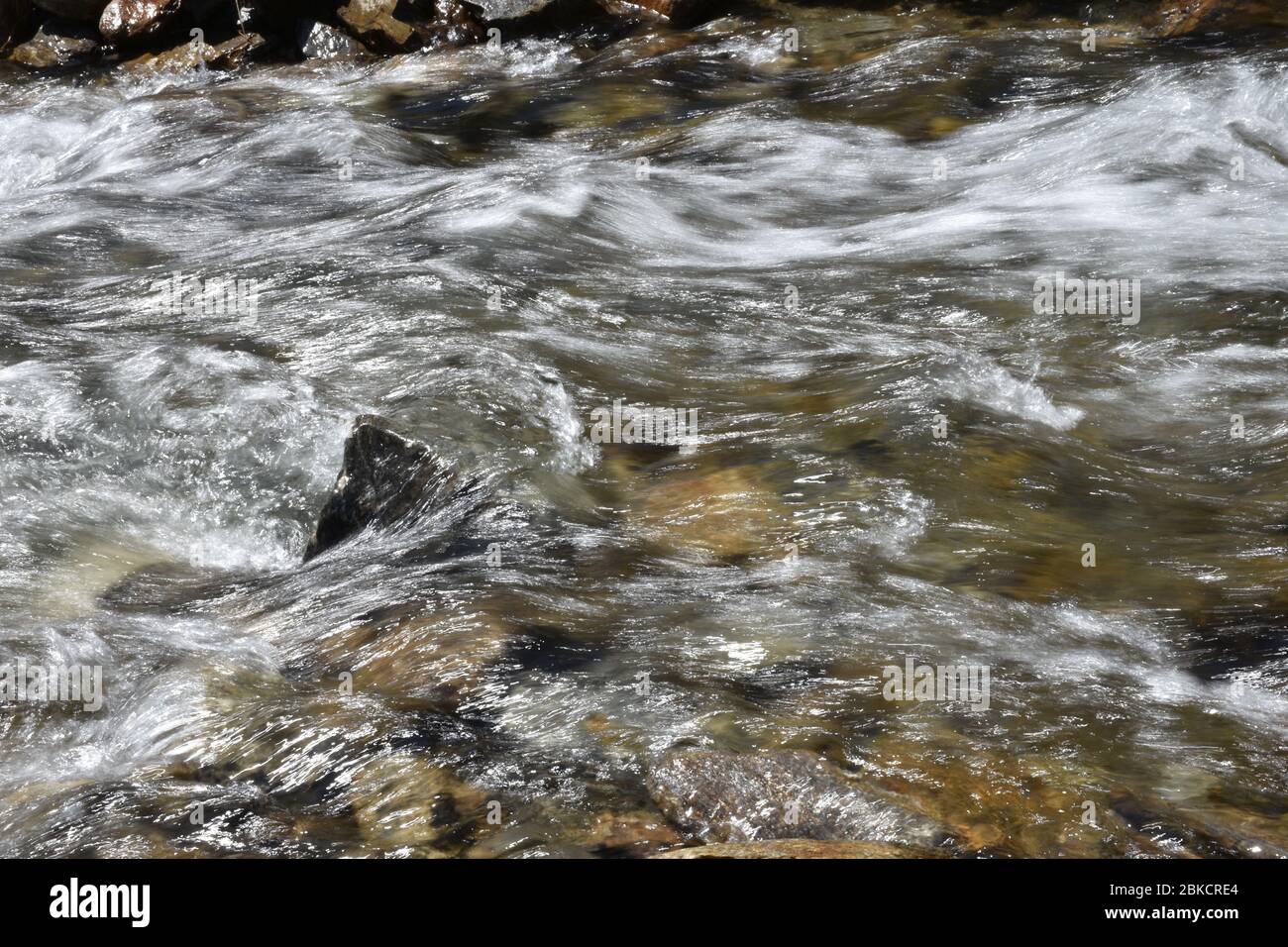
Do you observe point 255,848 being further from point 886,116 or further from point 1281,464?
point 886,116

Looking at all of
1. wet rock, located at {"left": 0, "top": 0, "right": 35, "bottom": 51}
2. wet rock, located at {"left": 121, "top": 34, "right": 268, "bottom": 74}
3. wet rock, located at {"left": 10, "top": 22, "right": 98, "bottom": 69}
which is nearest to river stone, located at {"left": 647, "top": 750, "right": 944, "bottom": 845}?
wet rock, located at {"left": 121, "top": 34, "right": 268, "bottom": 74}

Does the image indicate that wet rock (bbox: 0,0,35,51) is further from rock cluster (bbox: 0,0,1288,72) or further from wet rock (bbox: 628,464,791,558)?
wet rock (bbox: 628,464,791,558)

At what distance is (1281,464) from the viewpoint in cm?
609

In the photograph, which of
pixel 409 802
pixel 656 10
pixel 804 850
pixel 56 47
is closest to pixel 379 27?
pixel 656 10

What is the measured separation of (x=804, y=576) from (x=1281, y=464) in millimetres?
2398

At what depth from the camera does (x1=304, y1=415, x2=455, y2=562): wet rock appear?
19.1 ft

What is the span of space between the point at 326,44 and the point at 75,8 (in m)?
2.57

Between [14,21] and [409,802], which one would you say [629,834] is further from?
[14,21]

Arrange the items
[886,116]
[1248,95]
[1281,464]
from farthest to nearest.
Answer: [886,116]
[1248,95]
[1281,464]

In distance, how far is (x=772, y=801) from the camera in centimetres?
381

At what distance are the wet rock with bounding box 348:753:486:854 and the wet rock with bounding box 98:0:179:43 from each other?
11.6m
